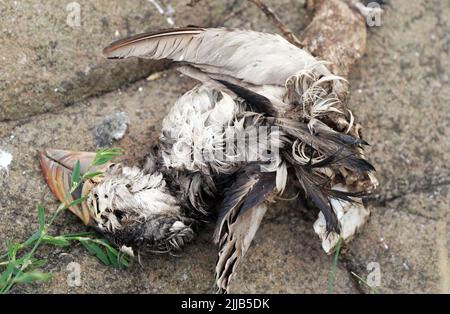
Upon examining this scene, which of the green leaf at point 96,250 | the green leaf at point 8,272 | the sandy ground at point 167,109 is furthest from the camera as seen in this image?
the sandy ground at point 167,109

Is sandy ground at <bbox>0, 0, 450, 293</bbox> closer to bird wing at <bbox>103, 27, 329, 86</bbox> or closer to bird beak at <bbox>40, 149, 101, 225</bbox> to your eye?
→ bird beak at <bbox>40, 149, 101, 225</bbox>

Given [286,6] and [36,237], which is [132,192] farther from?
[286,6]

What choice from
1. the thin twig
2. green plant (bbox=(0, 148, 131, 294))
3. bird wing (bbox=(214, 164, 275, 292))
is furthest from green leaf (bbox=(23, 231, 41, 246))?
the thin twig

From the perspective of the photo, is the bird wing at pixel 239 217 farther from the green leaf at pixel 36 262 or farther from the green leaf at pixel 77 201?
the green leaf at pixel 36 262

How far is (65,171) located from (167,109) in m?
0.56

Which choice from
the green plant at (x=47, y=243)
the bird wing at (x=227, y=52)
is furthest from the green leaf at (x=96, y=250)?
the bird wing at (x=227, y=52)

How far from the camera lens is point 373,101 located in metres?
3.16

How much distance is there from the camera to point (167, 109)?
9.97 ft

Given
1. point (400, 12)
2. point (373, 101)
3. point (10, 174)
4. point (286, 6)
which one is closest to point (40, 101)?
point (10, 174)

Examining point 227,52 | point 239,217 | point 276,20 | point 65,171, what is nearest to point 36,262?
point 65,171

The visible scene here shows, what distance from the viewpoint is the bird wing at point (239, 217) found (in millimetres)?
2480

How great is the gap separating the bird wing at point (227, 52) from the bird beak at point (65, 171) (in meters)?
0.43

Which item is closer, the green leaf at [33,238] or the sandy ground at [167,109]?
the green leaf at [33,238]

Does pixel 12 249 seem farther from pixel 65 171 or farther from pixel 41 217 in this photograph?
pixel 65 171
